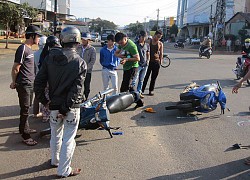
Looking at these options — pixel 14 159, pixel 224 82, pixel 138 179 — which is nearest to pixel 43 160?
pixel 14 159

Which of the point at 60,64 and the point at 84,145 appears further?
the point at 84,145

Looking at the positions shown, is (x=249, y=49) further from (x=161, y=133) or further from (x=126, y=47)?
(x=161, y=133)

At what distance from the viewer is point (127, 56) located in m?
7.04

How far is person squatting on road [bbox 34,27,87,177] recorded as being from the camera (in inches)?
138

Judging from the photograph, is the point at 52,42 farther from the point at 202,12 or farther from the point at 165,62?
the point at 202,12

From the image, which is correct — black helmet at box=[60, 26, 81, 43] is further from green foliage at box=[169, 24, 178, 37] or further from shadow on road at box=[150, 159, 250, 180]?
green foliage at box=[169, 24, 178, 37]

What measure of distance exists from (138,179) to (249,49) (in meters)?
9.82

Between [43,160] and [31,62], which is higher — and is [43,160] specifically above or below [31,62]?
below

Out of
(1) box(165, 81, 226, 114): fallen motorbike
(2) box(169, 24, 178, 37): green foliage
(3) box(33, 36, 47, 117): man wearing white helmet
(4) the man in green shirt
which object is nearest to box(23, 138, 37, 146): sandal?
(3) box(33, 36, 47, 117): man wearing white helmet

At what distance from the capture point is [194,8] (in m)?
84.4

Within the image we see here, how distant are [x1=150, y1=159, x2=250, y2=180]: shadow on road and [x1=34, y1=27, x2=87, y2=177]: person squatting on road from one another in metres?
1.26

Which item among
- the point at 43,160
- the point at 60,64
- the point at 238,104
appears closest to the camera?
the point at 60,64

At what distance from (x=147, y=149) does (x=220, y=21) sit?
36.8 metres

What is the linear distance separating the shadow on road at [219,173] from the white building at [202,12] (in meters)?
50.1
